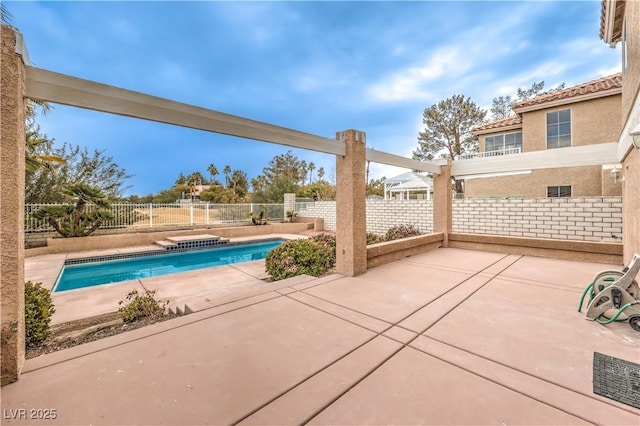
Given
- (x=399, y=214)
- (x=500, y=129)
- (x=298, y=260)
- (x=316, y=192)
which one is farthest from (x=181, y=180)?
(x=298, y=260)

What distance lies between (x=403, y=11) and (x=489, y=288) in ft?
28.2

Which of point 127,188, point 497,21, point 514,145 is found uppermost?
point 497,21

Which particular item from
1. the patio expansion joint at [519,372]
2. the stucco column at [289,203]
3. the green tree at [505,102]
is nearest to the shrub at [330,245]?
the patio expansion joint at [519,372]

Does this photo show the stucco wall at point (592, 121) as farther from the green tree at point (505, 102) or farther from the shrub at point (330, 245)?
the shrub at point (330, 245)

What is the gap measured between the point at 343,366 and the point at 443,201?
7079 millimetres

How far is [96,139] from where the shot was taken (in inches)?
654

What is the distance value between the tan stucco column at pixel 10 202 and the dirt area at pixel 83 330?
0.94m

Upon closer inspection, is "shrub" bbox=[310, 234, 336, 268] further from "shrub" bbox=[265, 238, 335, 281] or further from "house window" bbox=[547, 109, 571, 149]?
"house window" bbox=[547, 109, 571, 149]

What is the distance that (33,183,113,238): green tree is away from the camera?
34.1ft

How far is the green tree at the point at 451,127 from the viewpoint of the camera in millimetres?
21938

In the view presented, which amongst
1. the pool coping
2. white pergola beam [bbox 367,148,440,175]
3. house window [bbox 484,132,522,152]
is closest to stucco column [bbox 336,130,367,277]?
white pergola beam [bbox 367,148,440,175]

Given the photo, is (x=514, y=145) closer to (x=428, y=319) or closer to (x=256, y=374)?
(x=428, y=319)

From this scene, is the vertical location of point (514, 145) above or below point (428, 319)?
above

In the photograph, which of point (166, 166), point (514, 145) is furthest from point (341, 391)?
point (166, 166)
